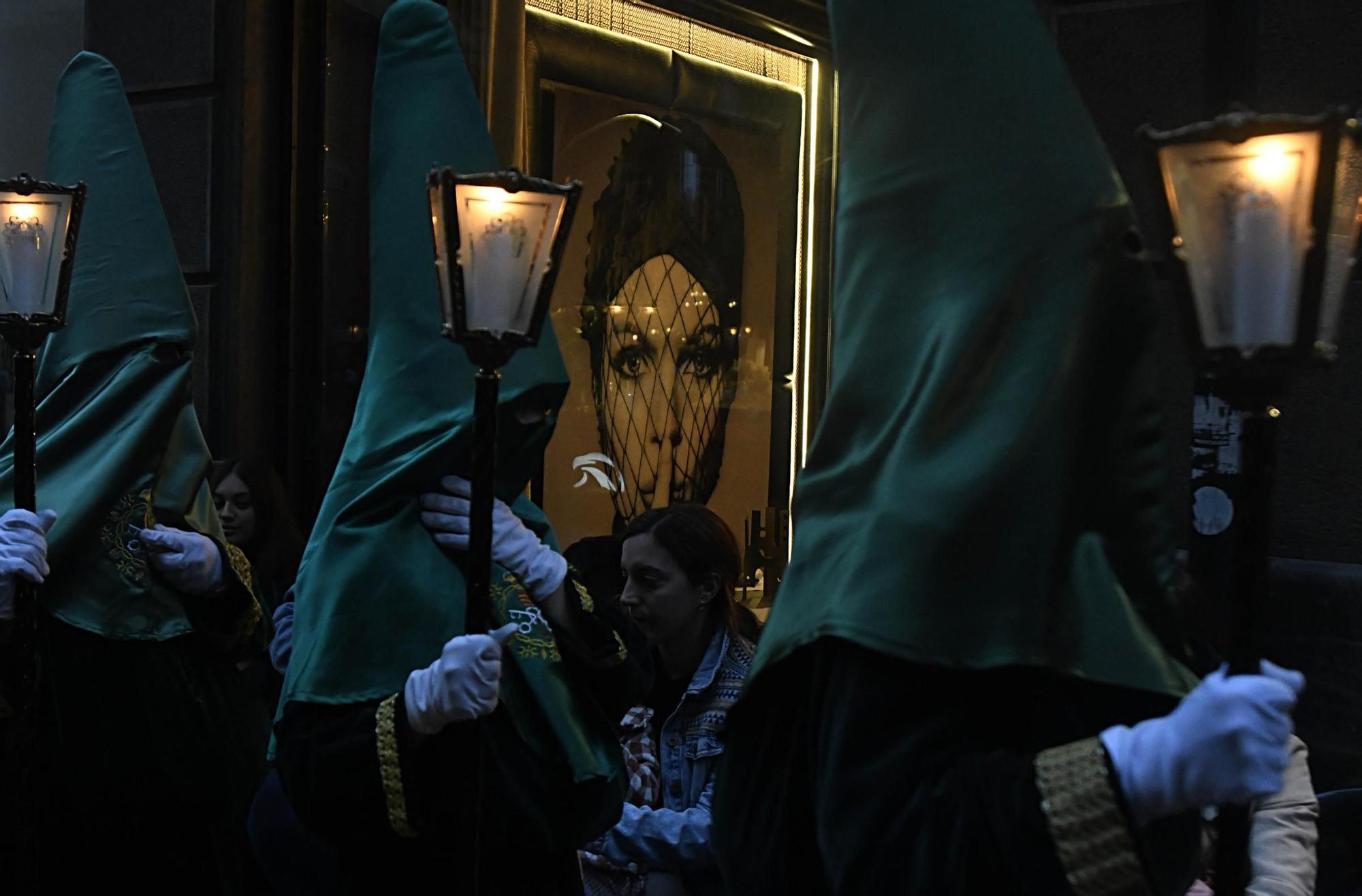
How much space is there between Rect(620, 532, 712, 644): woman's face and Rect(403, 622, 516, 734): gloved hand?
3.68 feet

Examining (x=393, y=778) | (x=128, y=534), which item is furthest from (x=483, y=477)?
(x=128, y=534)

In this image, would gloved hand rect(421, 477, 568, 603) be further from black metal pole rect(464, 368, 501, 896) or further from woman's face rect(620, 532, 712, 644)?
woman's face rect(620, 532, 712, 644)

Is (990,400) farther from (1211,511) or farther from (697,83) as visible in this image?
(697,83)

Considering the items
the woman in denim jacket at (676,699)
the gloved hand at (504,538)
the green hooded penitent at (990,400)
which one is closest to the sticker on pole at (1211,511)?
the woman in denim jacket at (676,699)

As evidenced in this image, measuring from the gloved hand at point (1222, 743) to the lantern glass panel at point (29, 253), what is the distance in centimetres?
271

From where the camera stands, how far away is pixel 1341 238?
181 centimetres

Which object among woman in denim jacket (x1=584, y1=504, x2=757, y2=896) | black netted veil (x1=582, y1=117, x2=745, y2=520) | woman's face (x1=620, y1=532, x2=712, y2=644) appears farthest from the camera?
black netted veil (x1=582, y1=117, x2=745, y2=520)

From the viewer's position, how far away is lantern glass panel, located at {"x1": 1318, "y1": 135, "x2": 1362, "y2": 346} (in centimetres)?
174

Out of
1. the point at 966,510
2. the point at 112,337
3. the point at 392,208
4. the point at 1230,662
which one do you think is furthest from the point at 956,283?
the point at 112,337

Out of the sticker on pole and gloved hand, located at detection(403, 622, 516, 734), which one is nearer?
gloved hand, located at detection(403, 622, 516, 734)

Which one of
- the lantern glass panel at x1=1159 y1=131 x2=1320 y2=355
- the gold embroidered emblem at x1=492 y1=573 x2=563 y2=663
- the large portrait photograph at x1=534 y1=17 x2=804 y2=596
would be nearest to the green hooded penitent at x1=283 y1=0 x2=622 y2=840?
the gold embroidered emblem at x1=492 y1=573 x2=563 y2=663

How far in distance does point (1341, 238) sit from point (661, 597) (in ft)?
7.39

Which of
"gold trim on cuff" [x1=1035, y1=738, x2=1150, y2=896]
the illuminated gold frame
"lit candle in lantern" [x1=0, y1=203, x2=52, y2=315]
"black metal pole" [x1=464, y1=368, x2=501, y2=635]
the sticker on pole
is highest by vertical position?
→ the illuminated gold frame

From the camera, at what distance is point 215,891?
13.9 feet
